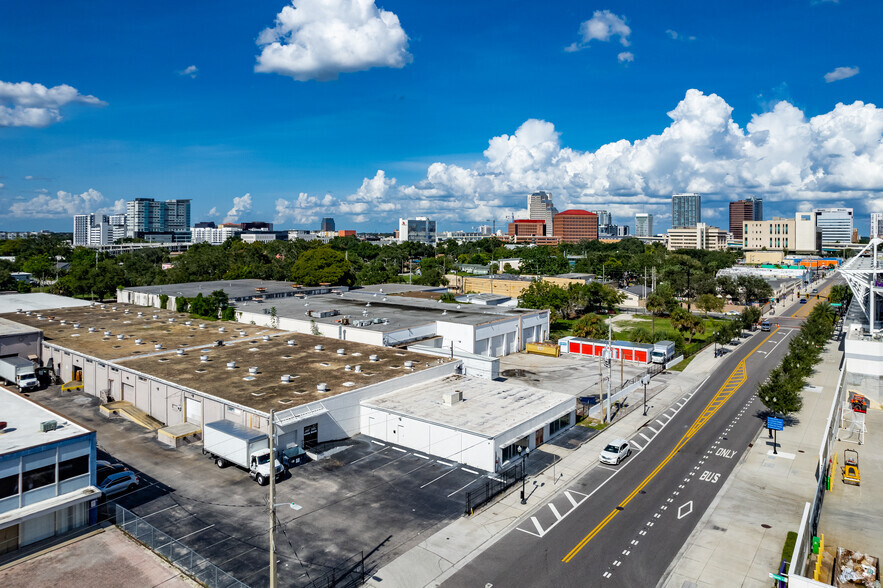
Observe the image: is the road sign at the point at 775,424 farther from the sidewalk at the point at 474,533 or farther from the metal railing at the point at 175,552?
→ the metal railing at the point at 175,552

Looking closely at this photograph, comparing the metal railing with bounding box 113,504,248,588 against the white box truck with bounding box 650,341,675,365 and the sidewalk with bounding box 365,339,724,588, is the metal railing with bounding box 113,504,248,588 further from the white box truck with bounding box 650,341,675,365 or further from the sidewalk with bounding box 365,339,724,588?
the white box truck with bounding box 650,341,675,365

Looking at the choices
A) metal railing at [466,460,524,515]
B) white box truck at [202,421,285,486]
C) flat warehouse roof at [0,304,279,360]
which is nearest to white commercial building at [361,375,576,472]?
metal railing at [466,460,524,515]

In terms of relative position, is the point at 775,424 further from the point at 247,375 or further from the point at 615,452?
the point at 247,375

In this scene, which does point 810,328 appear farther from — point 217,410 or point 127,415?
point 127,415

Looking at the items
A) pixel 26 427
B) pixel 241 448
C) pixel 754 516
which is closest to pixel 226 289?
pixel 241 448

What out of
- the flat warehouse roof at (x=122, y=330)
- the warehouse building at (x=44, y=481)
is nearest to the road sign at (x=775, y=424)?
the warehouse building at (x=44, y=481)

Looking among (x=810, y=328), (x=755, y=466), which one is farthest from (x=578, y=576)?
(x=810, y=328)
